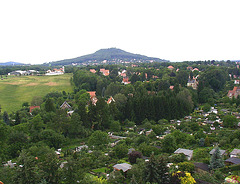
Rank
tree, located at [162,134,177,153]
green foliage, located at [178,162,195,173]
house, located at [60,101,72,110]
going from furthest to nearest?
house, located at [60,101,72,110] → tree, located at [162,134,177,153] → green foliage, located at [178,162,195,173]

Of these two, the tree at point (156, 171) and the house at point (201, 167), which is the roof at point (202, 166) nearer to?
the house at point (201, 167)

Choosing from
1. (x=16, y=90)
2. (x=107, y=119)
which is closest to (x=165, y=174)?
(x=107, y=119)

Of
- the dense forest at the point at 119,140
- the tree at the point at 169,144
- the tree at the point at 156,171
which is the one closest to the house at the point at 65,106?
the dense forest at the point at 119,140

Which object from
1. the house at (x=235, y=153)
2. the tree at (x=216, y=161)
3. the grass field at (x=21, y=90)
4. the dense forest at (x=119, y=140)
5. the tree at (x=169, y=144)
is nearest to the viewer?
the dense forest at (x=119, y=140)

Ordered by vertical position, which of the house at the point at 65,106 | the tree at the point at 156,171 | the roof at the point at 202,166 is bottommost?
the roof at the point at 202,166

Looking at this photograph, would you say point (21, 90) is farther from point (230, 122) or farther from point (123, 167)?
point (230, 122)

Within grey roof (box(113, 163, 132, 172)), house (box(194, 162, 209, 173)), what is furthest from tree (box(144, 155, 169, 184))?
house (box(194, 162, 209, 173))

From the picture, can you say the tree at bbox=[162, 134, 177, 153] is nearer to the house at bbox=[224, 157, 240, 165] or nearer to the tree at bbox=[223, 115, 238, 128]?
the house at bbox=[224, 157, 240, 165]

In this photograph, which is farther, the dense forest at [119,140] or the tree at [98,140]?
the tree at [98,140]

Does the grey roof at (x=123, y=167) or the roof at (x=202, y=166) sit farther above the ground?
the grey roof at (x=123, y=167)
